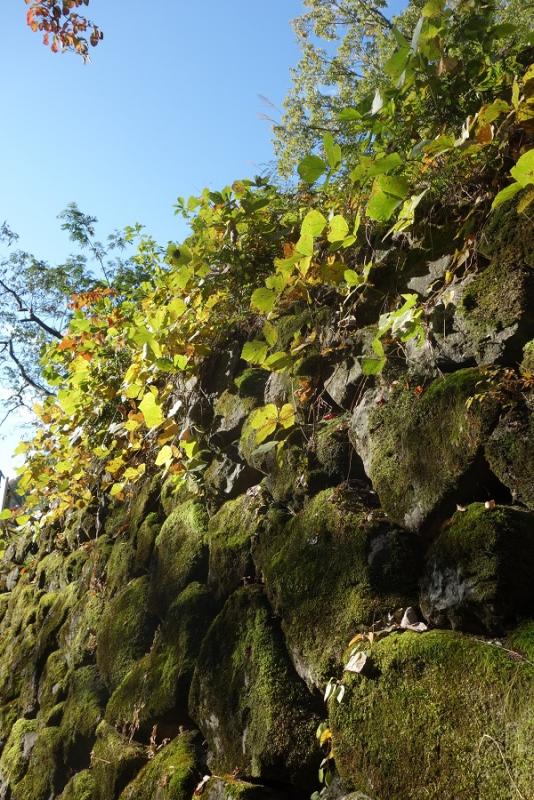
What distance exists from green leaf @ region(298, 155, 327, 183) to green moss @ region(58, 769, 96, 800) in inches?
88.8

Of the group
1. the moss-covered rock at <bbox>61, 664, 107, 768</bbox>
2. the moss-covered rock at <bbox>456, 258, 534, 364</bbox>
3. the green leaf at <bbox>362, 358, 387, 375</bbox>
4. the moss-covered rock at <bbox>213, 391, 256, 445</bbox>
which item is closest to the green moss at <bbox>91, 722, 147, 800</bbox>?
the moss-covered rock at <bbox>61, 664, 107, 768</bbox>

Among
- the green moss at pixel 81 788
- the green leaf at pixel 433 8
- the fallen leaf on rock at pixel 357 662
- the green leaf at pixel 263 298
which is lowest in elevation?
the green moss at pixel 81 788

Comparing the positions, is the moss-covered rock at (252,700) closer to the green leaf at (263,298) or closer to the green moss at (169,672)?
the green moss at (169,672)

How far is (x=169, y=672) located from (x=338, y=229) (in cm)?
156

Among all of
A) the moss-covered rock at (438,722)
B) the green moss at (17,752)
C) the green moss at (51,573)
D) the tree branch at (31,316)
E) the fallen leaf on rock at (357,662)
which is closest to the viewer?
the moss-covered rock at (438,722)

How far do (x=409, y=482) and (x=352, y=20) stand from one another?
21.7 meters

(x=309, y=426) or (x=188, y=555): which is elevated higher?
(x=309, y=426)

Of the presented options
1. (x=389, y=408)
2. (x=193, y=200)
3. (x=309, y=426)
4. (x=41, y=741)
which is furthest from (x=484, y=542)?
(x=41, y=741)

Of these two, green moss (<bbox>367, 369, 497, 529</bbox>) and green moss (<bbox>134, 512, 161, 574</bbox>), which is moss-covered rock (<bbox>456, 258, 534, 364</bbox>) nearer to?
green moss (<bbox>367, 369, 497, 529</bbox>)

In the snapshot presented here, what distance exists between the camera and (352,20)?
61.8 feet

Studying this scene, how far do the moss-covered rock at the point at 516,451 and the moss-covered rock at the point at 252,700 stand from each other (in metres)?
0.75

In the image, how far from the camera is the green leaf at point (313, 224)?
5.06ft

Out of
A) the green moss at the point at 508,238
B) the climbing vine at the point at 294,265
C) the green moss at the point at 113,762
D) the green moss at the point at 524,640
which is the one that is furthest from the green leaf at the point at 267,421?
the green moss at the point at 113,762

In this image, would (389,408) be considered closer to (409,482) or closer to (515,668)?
(409,482)
